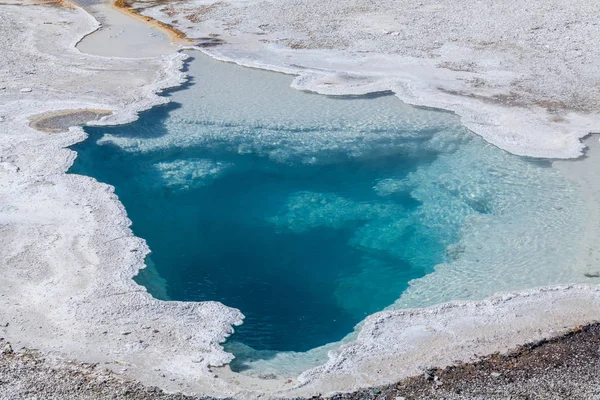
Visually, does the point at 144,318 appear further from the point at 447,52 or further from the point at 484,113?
the point at 447,52

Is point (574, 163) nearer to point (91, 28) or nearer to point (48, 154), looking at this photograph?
point (48, 154)

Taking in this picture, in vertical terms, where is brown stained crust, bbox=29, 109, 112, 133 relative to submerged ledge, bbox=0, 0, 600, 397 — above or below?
above

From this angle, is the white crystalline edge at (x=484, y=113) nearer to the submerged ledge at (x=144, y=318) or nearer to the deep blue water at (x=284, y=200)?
the deep blue water at (x=284, y=200)

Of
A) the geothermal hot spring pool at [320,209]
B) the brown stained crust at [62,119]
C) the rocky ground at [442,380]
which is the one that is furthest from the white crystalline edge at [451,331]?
the brown stained crust at [62,119]

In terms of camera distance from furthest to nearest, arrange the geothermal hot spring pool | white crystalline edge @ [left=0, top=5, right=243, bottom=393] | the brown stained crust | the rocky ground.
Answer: the brown stained crust → the geothermal hot spring pool → white crystalline edge @ [left=0, top=5, right=243, bottom=393] → the rocky ground

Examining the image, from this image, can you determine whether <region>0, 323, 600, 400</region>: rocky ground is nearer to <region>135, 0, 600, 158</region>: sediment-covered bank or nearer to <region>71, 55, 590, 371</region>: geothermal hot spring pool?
<region>71, 55, 590, 371</region>: geothermal hot spring pool

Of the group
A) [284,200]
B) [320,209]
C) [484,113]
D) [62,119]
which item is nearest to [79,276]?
Answer: [284,200]

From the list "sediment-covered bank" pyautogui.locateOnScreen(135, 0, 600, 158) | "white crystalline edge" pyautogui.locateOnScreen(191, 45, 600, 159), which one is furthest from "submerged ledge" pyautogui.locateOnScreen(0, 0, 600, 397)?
"sediment-covered bank" pyautogui.locateOnScreen(135, 0, 600, 158)

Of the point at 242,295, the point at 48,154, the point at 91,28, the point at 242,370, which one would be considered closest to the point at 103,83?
the point at 48,154
